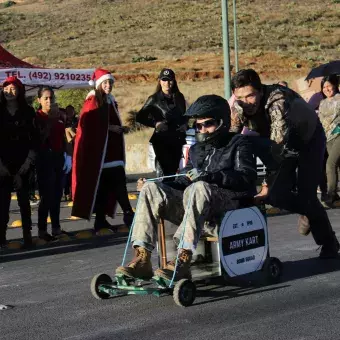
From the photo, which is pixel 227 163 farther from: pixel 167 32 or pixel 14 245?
pixel 167 32

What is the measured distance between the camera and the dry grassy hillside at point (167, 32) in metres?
65.4

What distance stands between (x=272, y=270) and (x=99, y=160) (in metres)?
4.82

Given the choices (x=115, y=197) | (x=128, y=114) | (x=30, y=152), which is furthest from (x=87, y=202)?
(x=128, y=114)

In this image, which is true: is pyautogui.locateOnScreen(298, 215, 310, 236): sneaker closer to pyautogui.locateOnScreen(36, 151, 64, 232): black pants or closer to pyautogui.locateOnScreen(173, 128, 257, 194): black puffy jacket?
pyautogui.locateOnScreen(173, 128, 257, 194): black puffy jacket

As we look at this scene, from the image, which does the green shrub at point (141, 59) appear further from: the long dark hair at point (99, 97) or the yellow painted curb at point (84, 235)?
the long dark hair at point (99, 97)

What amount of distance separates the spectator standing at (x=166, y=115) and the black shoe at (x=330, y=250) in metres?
3.91

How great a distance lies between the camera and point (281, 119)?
8172mm

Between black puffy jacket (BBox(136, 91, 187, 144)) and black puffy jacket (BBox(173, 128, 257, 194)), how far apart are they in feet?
15.1

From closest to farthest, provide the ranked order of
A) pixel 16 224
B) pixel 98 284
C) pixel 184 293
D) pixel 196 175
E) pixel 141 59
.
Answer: pixel 184 293 → pixel 98 284 → pixel 196 175 → pixel 16 224 → pixel 141 59

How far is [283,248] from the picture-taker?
9930 mm

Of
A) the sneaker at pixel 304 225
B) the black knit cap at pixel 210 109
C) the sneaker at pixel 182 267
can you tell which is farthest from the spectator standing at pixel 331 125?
the sneaker at pixel 182 267

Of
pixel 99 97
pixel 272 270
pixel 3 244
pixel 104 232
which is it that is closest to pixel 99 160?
pixel 99 97

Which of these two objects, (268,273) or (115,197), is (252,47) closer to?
(115,197)

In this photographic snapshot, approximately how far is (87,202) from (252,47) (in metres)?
55.3
